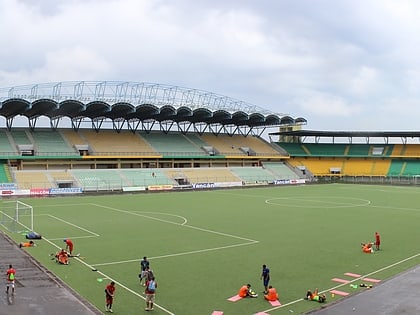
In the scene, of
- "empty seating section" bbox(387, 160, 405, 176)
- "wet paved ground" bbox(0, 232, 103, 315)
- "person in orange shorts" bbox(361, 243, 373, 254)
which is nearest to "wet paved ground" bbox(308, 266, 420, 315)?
"person in orange shorts" bbox(361, 243, 373, 254)

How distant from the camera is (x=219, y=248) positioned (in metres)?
26.2

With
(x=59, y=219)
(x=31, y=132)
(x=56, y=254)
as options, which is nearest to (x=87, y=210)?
(x=59, y=219)

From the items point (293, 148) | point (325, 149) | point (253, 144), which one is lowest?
point (325, 149)

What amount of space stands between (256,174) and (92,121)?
98.5ft

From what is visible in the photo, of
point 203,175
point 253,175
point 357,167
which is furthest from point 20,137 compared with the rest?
point 357,167

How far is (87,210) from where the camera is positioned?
144ft

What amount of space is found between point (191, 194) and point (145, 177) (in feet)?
37.0

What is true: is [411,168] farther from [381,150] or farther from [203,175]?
[203,175]

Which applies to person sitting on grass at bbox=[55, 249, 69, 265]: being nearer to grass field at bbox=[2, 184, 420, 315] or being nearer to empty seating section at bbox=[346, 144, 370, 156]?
grass field at bbox=[2, 184, 420, 315]

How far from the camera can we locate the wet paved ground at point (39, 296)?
51.0 ft

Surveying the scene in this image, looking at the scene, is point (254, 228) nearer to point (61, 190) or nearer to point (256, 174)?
point (61, 190)

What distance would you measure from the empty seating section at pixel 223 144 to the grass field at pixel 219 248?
42.5 metres

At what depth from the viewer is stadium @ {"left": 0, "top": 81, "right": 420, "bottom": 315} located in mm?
20812

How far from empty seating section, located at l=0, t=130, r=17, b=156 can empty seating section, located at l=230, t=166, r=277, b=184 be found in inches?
1419
